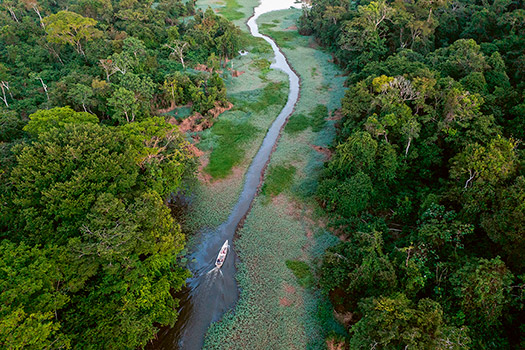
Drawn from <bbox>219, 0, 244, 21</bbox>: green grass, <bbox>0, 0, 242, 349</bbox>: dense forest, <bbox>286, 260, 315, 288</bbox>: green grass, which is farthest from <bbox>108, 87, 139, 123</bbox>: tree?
<bbox>219, 0, 244, 21</bbox>: green grass

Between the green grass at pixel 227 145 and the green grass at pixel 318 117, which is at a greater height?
the green grass at pixel 318 117

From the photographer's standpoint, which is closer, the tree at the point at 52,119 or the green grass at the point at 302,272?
the green grass at the point at 302,272

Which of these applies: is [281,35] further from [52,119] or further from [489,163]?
[489,163]

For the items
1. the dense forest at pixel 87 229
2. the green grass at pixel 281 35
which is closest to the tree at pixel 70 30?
the dense forest at pixel 87 229

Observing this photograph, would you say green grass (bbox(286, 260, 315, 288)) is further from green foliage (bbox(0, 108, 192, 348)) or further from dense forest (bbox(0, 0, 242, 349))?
green foliage (bbox(0, 108, 192, 348))

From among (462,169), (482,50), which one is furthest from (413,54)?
(462,169)

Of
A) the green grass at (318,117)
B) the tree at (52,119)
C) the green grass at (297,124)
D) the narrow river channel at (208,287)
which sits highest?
the tree at (52,119)

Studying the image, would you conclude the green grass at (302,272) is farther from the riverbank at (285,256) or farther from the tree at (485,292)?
the tree at (485,292)

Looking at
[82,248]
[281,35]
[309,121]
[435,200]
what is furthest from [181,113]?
[281,35]
